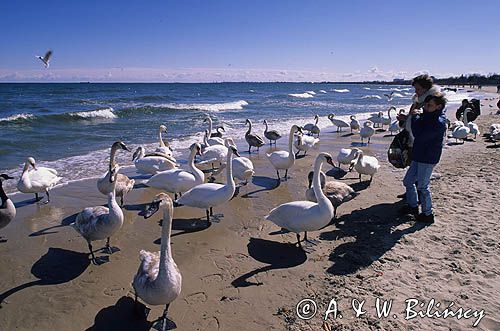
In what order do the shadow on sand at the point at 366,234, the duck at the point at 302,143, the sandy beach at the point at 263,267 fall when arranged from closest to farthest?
the sandy beach at the point at 263,267 → the shadow on sand at the point at 366,234 → the duck at the point at 302,143

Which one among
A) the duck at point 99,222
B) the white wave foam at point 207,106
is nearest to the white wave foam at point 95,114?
the white wave foam at point 207,106

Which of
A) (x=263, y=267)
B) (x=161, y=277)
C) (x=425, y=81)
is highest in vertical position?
(x=425, y=81)

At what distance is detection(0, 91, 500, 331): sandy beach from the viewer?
14.2 ft

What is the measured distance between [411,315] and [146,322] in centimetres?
309

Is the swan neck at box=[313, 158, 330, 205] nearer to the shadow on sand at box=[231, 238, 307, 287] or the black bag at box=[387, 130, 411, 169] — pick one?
the shadow on sand at box=[231, 238, 307, 287]

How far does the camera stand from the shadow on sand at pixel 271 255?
5203mm

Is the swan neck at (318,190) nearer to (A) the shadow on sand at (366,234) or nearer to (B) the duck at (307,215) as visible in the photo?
(B) the duck at (307,215)

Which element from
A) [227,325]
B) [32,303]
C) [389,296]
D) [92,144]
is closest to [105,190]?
[32,303]

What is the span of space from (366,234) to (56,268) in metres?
5.06

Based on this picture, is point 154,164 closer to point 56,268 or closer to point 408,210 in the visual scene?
point 56,268

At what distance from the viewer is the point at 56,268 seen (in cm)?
551

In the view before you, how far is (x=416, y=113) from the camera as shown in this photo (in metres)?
6.75

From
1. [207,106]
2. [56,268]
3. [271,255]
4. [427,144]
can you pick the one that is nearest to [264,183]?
[271,255]

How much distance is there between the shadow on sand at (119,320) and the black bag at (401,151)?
548 cm
